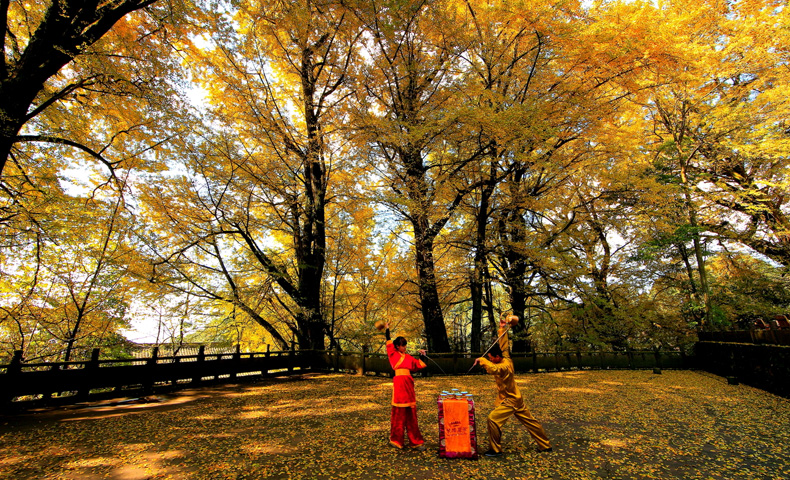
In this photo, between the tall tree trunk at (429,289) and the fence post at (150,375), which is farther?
the tall tree trunk at (429,289)

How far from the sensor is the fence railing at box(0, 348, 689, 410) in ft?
21.6

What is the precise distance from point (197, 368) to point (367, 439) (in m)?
7.26

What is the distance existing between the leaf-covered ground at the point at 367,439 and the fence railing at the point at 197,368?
827 millimetres

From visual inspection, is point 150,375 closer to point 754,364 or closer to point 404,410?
Answer: point 404,410

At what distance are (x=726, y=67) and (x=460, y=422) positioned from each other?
1860 centimetres

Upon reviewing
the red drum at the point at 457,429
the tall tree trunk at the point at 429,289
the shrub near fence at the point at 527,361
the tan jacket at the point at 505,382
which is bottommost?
the shrub near fence at the point at 527,361

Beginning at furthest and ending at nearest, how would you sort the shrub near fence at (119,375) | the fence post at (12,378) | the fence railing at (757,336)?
the fence railing at (757,336)
the shrub near fence at (119,375)
the fence post at (12,378)

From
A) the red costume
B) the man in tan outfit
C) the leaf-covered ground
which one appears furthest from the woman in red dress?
the man in tan outfit

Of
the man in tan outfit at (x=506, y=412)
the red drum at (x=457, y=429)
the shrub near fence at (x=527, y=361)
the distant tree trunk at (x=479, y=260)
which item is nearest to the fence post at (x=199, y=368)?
the shrub near fence at (x=527, y=361)

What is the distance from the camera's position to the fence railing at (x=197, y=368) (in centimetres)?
657

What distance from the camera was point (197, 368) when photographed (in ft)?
31.0

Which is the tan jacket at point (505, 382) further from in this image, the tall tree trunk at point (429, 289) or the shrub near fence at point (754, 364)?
the shrub near fence at point (754, 364)

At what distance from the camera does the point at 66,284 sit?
977cm

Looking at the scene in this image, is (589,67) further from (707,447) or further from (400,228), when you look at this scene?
(707,447)
